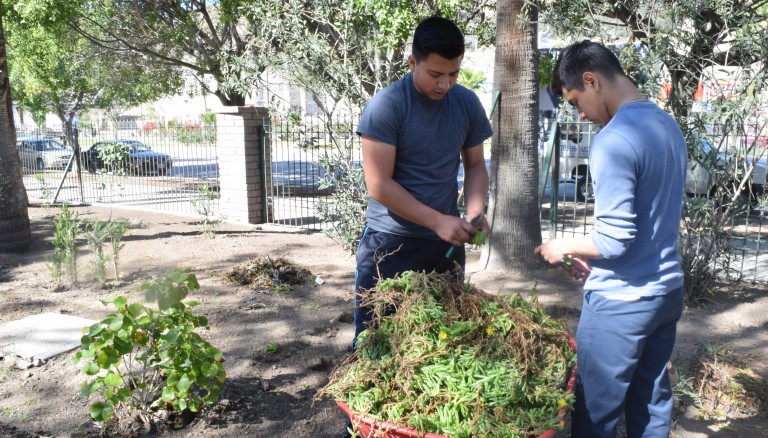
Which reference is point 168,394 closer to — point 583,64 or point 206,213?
point 583,64

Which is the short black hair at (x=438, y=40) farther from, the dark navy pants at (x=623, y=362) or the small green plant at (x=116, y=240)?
the small green plant at (x=116, y=240)

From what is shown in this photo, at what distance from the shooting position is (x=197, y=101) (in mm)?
66938

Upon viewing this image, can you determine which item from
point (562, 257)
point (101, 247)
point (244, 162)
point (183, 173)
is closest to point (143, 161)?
point (183, 173)

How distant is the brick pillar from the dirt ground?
1.04 metres

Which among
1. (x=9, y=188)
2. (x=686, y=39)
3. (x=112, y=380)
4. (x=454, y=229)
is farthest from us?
(x=9, y=188)

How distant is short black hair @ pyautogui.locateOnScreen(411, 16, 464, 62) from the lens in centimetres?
265

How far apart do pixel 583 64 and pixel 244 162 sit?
323 inches

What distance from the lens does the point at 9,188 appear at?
8078mm

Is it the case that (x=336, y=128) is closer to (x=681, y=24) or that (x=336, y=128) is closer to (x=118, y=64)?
(x=681, y=24)

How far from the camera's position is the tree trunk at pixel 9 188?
8.02 meters

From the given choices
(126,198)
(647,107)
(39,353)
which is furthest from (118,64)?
(647,107)

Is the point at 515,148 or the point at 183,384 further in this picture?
the point at 515,148

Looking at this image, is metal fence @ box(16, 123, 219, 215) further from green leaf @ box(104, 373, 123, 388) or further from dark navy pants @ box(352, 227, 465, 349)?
dark navy pants @ box(352, 227, 465, 349)

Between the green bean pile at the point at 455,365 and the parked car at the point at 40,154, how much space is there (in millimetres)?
17526
